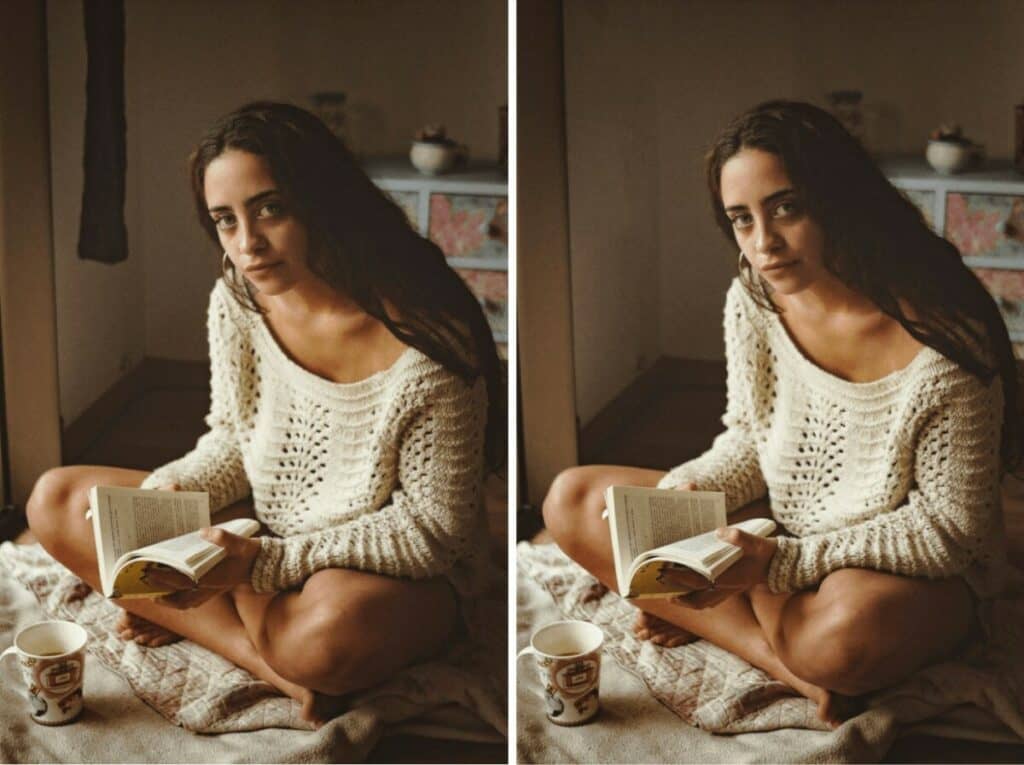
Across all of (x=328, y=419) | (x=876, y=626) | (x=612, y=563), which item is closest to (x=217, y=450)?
(x=328, y=419)

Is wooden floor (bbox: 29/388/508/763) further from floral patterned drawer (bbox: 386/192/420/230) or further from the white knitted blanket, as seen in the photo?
floral patterned drawer (bbox: 386/192/420/230)

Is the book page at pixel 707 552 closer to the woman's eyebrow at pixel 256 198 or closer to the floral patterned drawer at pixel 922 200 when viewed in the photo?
the floral patterned drawer at pixel 922 200

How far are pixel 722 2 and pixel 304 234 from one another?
0.59 m

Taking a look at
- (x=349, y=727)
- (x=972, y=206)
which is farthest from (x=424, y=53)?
(x=349, y=727)

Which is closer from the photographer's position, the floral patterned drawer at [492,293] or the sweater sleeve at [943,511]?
the sweater sleeve at [943,511]

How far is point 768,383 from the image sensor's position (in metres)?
1.66

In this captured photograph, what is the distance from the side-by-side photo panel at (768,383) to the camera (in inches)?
61.2

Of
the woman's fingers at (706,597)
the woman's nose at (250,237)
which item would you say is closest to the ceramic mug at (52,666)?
the woman's nose at (250,237)

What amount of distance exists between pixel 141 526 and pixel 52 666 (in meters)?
0.22

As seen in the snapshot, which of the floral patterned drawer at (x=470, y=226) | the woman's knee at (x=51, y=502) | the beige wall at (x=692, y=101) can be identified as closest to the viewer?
the beige wall at (x=692, y=101)

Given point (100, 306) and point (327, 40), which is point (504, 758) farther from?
point (327, 40)

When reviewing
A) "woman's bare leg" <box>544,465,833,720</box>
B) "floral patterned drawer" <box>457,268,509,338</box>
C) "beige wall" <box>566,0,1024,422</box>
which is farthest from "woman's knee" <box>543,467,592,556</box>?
"floral patterned drawer" <box>457,268,509,338</box>

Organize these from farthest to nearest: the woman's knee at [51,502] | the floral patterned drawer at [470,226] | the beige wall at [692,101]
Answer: the woman's knee at [51,502]
the floral patterned drawer at [470,226]
the beige wall at [692,101]

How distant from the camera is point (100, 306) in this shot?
1696 millimetres
